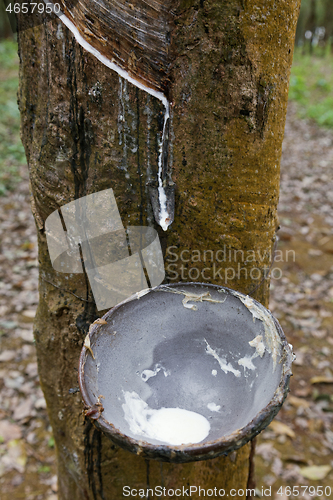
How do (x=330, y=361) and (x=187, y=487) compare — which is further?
(x=330, y=361)

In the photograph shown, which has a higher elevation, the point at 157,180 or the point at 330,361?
the point at 157,180

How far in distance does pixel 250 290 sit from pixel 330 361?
269cm

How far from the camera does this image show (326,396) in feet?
11.9

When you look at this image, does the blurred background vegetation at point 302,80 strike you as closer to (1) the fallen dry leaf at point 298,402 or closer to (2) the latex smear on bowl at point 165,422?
(2) the latex smear on bowl at point 165,422

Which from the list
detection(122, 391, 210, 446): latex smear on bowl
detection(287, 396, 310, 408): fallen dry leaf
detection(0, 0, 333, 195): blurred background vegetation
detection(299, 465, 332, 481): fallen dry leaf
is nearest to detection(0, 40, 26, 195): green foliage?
detection(0, 0, 333, 195): blurred background vegetation

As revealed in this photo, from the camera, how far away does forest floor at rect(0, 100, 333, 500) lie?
309cm

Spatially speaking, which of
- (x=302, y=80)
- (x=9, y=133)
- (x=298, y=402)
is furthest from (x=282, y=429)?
(x=302, y=80)

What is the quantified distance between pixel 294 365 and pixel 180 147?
10.6ft

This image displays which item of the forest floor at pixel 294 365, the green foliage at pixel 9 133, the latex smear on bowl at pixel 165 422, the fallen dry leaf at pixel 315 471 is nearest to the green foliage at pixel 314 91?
the forest floor at pixel 294 365

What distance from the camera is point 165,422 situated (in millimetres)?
1545

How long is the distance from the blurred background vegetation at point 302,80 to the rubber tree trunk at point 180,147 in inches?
30.3

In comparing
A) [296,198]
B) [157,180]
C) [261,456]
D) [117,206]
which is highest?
[157,180]

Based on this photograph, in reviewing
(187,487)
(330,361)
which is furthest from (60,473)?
(330,361)

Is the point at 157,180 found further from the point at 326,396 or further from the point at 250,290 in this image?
the point at 326,396
